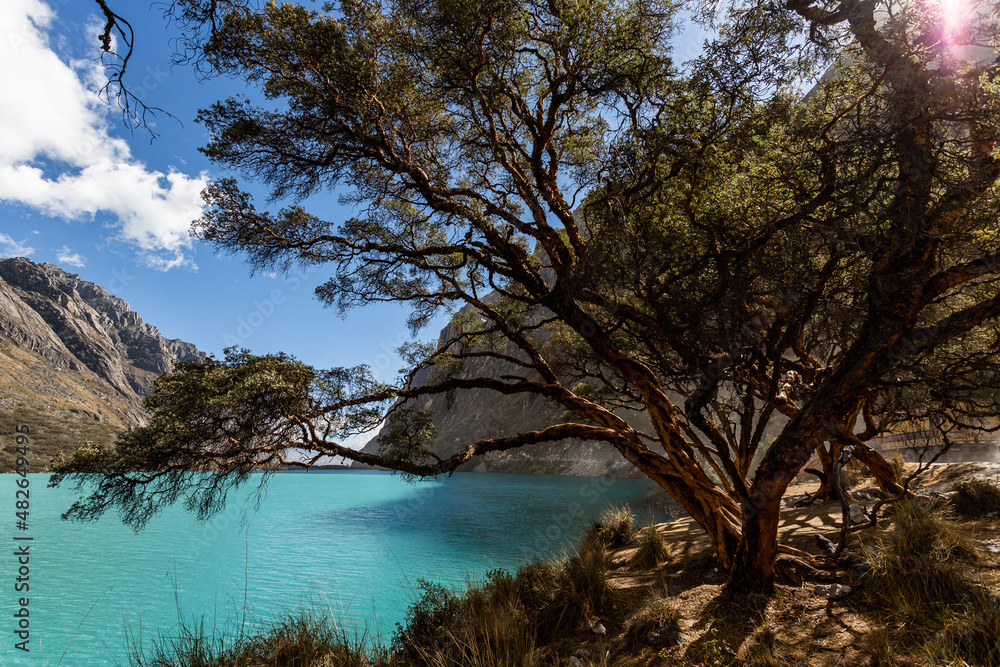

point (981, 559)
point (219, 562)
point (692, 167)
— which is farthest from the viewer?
point (219, 562)

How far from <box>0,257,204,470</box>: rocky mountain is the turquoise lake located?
21.7m

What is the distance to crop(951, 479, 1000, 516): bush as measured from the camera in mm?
5988

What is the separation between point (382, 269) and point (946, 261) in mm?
6912

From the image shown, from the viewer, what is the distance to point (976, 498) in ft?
20.2

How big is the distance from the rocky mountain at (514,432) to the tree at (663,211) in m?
32.6

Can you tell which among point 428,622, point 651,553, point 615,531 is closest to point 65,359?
point 428,622

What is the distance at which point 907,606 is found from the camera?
132 inches

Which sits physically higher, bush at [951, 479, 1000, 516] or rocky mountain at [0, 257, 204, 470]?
rocky mountain at [0, 257, 204, 470]

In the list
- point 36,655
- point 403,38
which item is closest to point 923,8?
point 403,38

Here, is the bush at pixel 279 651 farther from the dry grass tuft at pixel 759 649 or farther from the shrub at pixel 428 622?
the dry grass tuft at pixel 759 649

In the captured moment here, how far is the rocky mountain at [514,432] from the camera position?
4819 cm

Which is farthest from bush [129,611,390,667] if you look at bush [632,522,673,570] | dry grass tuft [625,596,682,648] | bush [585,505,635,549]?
bush [585,505,635,549]

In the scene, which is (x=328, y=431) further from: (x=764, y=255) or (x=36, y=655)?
(x=36, y=655)

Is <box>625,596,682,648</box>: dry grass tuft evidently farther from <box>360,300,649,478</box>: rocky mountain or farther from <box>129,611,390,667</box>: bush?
<box>360,300,649,478</box>: rocky mountain
